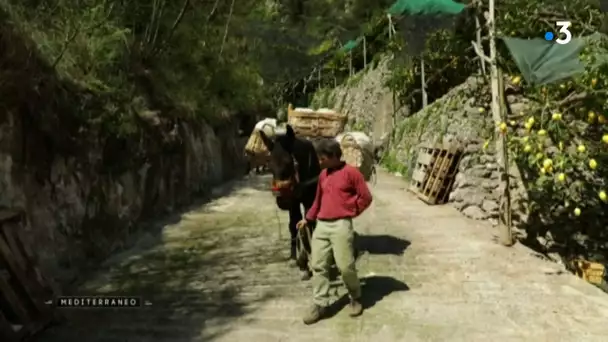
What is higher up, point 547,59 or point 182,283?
point 547,59

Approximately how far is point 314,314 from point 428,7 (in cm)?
1263

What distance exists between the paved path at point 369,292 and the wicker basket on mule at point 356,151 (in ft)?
4.09

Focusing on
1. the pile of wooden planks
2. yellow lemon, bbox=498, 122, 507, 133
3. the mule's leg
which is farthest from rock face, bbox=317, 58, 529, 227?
the mule's leg

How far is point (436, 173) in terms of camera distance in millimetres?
12719

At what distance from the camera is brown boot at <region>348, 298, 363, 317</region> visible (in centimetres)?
569

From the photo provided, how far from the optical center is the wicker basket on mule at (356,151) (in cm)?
719

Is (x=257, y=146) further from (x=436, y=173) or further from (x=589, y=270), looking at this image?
(x=436, y=173)

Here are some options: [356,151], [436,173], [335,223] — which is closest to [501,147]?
[356,151]

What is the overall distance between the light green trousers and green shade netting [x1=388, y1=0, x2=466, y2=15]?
11714mm

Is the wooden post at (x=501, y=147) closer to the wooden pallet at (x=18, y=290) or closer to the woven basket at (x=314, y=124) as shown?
the woven basket at (x=314, y=124)

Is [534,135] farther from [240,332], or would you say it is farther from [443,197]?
[240,332]

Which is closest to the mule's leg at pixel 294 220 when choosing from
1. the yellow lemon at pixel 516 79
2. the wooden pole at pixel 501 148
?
the wooden pole at pixel 501 148

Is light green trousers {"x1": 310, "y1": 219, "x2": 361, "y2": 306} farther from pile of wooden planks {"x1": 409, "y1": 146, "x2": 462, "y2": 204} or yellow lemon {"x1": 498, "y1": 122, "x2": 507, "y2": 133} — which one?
pile of wooden planks {"x1": 409, "y1": 146, "x2": 462, "y2": 204}

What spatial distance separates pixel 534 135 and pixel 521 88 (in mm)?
1782
